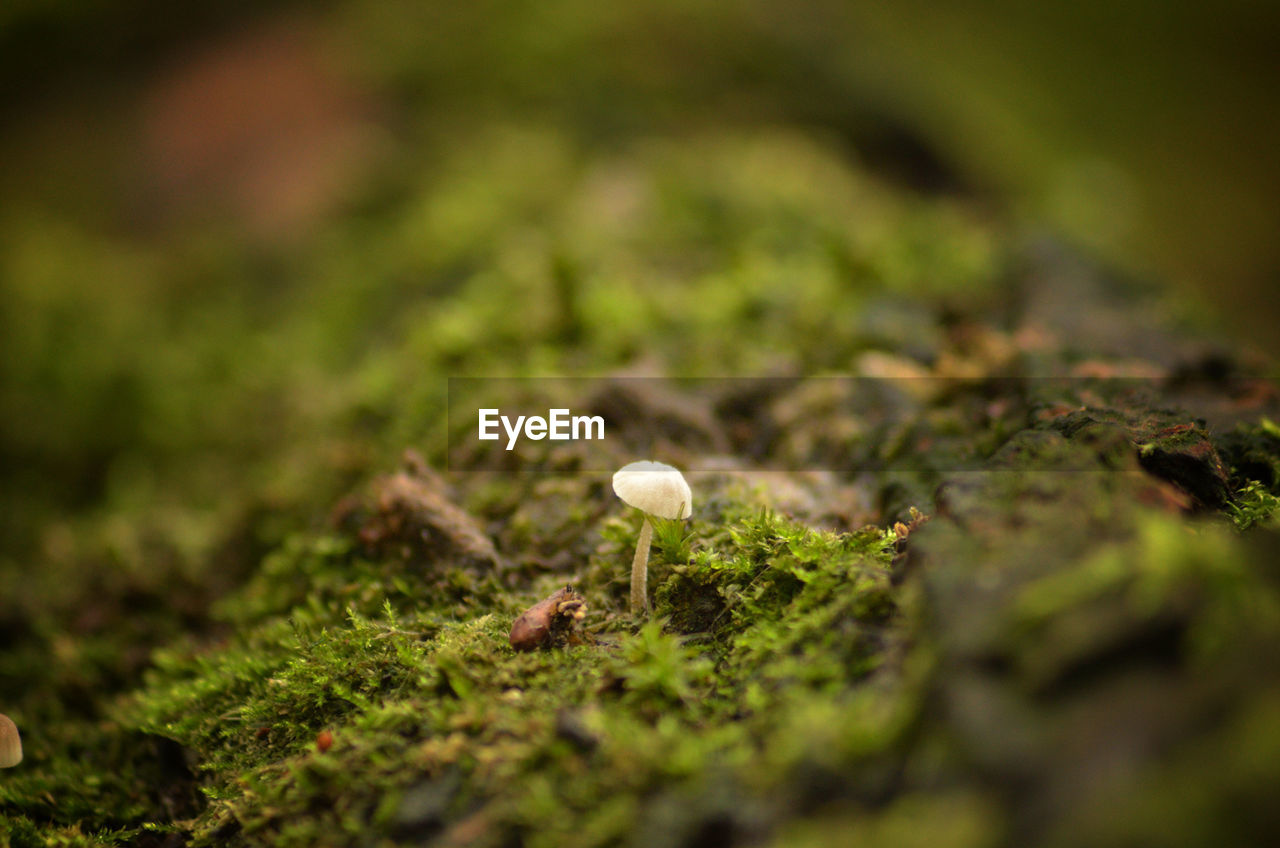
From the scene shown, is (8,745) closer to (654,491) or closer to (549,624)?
(549,624)

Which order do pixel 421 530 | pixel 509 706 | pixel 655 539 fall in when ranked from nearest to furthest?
pixel 509 706
pixel 655 539
pixel 421 530

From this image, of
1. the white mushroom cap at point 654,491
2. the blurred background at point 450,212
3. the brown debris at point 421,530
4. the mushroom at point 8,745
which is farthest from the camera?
the blurred background at point 450,212

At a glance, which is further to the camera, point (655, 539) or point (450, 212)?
point (450, 212)

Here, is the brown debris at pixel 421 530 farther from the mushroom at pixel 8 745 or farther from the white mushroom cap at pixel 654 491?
the mushroom at pixel 8 745

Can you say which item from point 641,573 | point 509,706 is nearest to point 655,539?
point 641,573

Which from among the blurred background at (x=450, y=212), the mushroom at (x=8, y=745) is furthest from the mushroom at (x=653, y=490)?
the mushroom at (x=8, y=745)

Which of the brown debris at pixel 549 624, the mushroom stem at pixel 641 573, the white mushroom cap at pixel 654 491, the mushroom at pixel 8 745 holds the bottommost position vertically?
the mushroom at pixel 8 745
